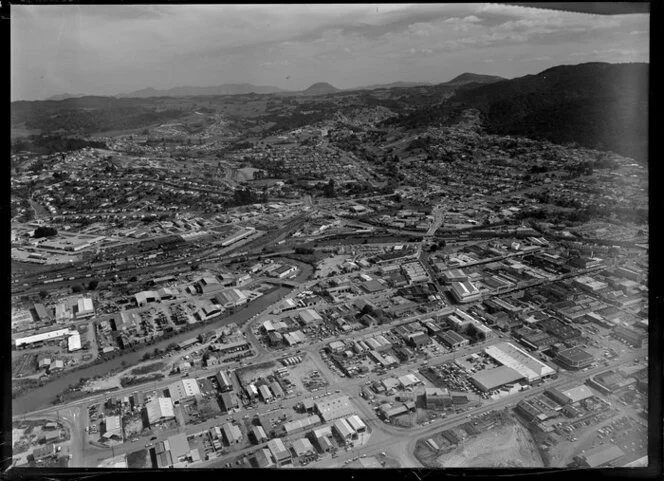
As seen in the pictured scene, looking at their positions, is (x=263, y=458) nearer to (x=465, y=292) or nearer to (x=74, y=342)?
(x=74, y=342)

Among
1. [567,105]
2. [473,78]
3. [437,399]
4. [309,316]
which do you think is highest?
[473,78]

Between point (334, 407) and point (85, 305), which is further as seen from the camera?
point (85, 305)

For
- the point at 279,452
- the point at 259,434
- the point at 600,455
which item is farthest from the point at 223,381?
the point at 600,455

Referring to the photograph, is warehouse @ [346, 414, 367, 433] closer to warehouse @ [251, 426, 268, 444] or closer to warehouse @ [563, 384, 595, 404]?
warehouse @ [251, 426, 268, 444]

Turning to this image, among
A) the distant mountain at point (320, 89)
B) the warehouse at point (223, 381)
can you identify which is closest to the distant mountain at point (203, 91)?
the distant mountain at point (320, 89)

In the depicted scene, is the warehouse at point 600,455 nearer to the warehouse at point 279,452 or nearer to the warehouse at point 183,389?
the warehouse at point 279,452

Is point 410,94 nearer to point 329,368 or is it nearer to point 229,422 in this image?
point 329,368

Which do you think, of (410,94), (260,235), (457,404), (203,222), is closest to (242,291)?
(260,235)
